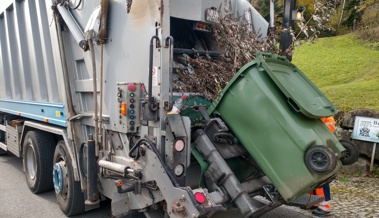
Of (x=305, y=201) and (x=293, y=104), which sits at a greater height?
(x=293, y=104)

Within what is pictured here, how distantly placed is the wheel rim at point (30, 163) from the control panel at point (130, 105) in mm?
2520

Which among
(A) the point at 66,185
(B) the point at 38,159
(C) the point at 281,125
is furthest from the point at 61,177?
(C) the point at 281,125

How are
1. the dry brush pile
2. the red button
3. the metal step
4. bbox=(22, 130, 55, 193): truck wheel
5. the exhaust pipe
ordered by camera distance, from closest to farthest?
the red button < the metal step < the exhaust pipe < the dry brush pile < bbox=(22, 130, 55, 193): truck wheel

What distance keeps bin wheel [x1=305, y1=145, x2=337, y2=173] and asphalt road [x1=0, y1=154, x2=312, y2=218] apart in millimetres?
1846

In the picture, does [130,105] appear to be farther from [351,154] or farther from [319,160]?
[351,154]

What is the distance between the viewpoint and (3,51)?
5.76 metres

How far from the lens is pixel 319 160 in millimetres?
2471

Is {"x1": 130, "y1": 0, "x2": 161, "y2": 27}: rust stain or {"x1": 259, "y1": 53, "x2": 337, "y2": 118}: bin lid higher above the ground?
{"x1": 130, "y1": 0, "x2": 161, "y2": 27}: rust stain

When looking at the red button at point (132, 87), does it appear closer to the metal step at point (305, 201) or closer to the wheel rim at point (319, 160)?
the wheel rim at point (319, 160)

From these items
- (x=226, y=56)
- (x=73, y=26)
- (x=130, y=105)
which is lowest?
(x=130, y=105)

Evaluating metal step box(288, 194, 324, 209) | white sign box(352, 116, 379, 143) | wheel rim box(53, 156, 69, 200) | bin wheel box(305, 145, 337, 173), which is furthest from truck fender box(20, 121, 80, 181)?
white sign box(352, 116, 379, 143)

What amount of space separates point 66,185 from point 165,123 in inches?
73.6

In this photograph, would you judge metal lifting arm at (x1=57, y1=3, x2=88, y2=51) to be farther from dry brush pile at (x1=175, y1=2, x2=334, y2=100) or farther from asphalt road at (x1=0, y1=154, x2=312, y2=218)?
asphalt road at (x1=0, y1=154, x2=312, y2=218)

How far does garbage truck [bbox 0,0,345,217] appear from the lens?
2631 millimetres
